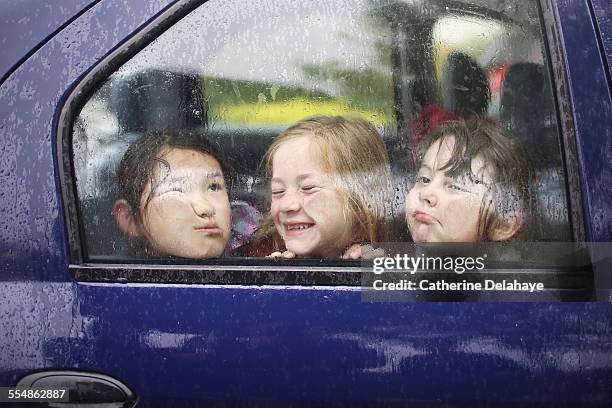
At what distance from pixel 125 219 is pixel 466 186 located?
764 millimetres

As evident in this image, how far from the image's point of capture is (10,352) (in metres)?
1.72

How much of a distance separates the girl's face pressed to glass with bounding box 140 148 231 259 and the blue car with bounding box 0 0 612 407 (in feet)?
0.04

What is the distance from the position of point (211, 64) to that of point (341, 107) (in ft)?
1.00

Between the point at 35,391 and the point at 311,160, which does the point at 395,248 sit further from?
the point at 35,391

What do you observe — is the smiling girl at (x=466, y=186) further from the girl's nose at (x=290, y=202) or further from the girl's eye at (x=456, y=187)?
the girl's nose at (x=290, y=202)

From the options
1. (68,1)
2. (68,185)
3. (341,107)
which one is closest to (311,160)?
(341,107)

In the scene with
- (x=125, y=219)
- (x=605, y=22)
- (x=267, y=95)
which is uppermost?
(x=605, y=22)

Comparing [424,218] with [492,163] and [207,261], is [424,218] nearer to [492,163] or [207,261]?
[492,163]

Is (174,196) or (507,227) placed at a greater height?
(174,196)

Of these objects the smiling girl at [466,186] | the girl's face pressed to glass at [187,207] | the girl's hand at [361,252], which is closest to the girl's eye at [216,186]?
the girl's face pressed to glass at [187,207]

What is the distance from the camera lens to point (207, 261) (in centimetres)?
177

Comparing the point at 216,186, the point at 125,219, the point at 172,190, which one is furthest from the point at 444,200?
the point at 125,219

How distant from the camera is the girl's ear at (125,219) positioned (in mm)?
1777

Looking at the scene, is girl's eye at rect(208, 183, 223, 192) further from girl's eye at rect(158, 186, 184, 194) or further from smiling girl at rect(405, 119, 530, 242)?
smiling girl at rect(405, 119, 530, 242)
